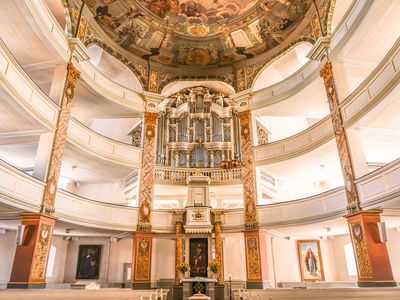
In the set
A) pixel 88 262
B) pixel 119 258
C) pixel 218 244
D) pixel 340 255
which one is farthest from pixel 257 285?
pixel 88 262

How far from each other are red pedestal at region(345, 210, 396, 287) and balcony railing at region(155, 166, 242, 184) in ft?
23.8

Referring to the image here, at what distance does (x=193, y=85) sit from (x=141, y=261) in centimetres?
Answer: 1174

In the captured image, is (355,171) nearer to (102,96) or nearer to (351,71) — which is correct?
(351,71)

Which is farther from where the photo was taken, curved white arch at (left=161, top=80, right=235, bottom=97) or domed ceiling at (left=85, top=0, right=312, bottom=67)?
curved white arch at (left=161, top=80, right=235, bottom=97)

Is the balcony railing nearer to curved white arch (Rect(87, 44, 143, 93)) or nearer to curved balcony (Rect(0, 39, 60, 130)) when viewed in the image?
curved white arch (Rect(87, 44, 143, 93))

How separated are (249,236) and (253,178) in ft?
9.74

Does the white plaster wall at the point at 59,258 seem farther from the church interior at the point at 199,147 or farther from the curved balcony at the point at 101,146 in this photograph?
the curved balcony at the point at 101,146

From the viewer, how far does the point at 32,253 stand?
33.6 ft

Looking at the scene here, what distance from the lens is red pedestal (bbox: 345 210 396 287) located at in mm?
9805

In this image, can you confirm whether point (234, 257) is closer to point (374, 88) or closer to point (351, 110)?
point (351, 110)

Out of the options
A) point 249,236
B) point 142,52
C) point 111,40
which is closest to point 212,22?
point 142,52

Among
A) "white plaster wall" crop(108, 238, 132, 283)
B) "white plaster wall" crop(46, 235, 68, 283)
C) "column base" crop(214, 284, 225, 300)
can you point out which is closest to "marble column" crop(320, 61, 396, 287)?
"column base" crop(214, 284, 225, 300)

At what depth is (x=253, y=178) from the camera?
1608cm

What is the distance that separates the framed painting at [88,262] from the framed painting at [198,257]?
6338 millimetres
